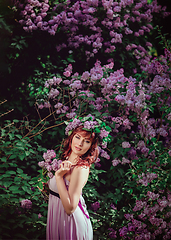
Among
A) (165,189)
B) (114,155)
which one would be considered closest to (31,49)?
(114,155)

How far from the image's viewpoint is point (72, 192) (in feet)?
5.14

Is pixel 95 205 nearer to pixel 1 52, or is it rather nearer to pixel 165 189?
pixel 165 189

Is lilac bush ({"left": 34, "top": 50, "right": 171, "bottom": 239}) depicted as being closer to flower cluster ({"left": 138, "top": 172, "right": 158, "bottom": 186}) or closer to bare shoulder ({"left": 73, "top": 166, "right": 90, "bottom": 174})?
flower cluster ({"left": 138, "top": 172, "right": 158, "bottom": 186})

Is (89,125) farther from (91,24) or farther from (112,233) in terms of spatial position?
(91,24)

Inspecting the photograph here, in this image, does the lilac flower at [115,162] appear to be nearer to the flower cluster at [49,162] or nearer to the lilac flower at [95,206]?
the lilac flower at [95,206]

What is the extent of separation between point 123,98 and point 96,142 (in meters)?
0.86

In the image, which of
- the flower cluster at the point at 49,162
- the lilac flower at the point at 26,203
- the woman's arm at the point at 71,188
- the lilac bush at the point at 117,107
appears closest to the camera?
the woman's arm at the point at 71,188

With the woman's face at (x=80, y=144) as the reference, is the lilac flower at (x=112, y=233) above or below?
below

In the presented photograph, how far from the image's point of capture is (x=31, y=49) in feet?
11.0

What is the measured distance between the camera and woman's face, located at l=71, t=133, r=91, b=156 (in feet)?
5.59

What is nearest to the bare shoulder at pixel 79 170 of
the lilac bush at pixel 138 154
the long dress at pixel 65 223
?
the long dress at pixel 65 223

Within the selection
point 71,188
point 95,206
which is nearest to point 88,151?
point 71,188

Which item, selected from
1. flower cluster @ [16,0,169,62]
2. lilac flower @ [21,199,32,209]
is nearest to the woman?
lilac flower @ [21,199,32,209]

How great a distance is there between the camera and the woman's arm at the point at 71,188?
157 cm
